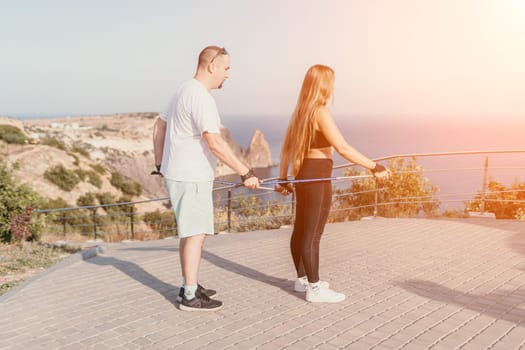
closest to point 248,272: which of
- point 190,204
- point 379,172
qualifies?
point 190,204

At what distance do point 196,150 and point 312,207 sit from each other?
103 cm

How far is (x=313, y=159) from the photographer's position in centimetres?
409

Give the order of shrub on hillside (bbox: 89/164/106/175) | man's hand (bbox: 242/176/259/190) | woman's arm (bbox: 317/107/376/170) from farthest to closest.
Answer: shrub on hillside (bbox: 89/164/106/175) < woman's arm (bbox: 317/107/376/170) < man's hand (bbox: 242/176/259/190)

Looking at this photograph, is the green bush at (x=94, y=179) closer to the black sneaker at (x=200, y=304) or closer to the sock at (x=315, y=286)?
the black sneaker at (x=200, y=304)

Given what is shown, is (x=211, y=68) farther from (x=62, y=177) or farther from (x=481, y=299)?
(x=62, y=177)

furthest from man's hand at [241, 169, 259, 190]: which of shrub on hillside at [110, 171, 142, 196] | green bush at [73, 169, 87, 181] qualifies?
shrub on hillside at [110, 171, 142, 196]

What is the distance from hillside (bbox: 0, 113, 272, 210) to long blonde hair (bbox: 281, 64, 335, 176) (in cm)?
894

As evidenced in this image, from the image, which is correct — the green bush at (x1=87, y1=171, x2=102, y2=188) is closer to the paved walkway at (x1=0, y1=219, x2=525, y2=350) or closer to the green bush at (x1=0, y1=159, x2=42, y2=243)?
the green bush at (x1=0, y1=159, x2=42, y2=243)

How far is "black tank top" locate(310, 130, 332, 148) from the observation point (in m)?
3.99

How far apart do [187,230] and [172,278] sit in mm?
1477

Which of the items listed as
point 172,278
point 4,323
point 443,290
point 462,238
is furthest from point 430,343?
point 462,238

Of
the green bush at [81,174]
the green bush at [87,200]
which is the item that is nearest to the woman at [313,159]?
the green bush at [87,200]

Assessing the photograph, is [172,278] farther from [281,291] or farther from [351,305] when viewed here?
[351,305]

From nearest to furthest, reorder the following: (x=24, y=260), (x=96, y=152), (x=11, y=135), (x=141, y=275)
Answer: (x=141, y=275) → (x=24, y=260) → (x=11, y=135) → (x=96, y=152)
